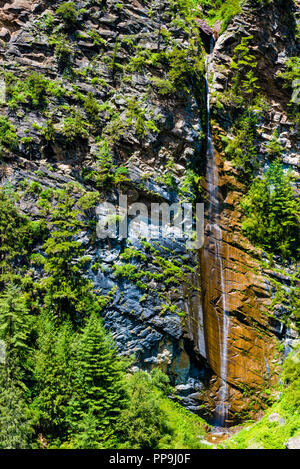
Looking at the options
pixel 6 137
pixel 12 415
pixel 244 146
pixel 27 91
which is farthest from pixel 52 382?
pixel 244 146

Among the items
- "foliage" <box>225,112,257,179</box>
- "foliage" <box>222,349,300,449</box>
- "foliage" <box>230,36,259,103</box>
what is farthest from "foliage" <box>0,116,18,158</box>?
"foliage" <box>222,349,300,449</box>

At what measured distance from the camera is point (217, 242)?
21.3 metres

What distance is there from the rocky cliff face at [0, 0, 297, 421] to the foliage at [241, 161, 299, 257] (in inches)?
29.8

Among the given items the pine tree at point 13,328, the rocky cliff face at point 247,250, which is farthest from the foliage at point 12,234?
the rocky cliff face at point 247,250

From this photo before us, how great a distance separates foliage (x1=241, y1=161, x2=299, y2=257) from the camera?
71.8 ft

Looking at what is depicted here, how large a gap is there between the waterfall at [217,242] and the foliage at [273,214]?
173 centimetres

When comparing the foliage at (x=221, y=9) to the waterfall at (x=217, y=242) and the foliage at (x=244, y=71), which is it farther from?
the waterfall at (x=217, y=242)

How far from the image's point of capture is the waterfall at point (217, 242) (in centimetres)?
1867

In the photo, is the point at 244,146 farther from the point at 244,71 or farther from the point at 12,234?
the point at 12,234

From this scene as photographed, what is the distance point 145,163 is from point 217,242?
5754 millimetres

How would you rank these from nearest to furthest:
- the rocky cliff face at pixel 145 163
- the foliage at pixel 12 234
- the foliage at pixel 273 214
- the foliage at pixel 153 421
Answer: the foliage at pixel 153 421 → the foliage at pixel 12 234 → the rocky cliff face at pixel 145 163 → the foliage at pixel 273 214

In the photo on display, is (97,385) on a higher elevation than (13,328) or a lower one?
lower

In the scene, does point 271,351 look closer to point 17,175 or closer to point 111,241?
point 111,241

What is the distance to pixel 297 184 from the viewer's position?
23.4 m
